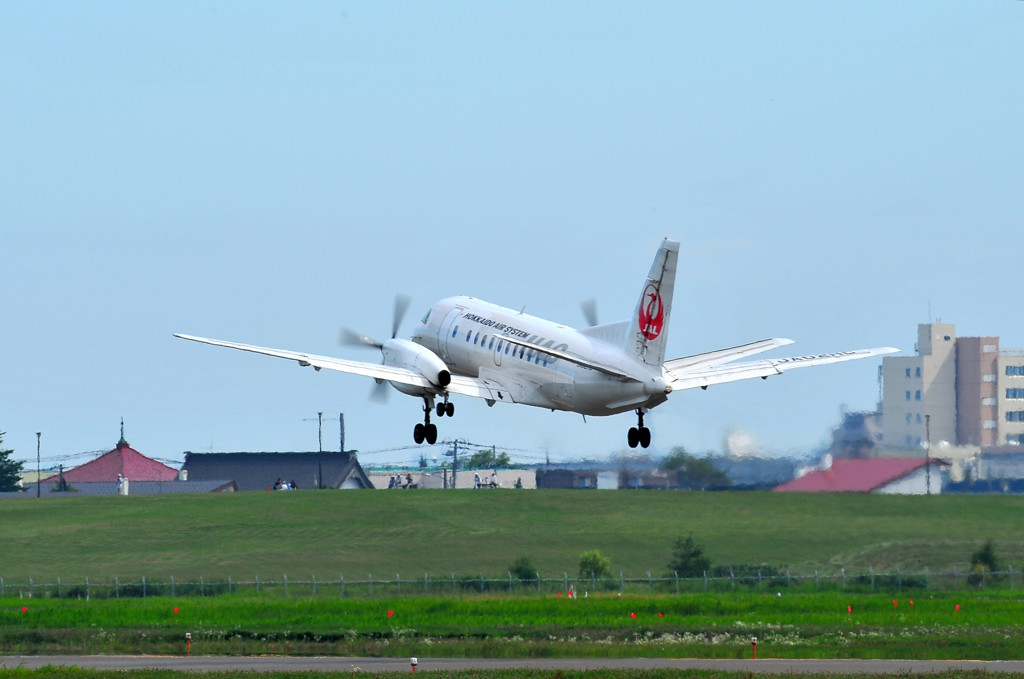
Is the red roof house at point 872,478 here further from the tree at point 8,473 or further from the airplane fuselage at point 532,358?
the tree at point 8,473

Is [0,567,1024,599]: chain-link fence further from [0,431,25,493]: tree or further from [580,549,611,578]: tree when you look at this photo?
[0,431,25,493]: tree

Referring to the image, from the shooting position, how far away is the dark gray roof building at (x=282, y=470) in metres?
154

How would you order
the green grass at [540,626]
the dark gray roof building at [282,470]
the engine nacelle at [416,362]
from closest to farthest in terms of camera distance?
the green grass at [540,626] < the engine nacelle at [416,362] < the dark gray roof building at [282,470]

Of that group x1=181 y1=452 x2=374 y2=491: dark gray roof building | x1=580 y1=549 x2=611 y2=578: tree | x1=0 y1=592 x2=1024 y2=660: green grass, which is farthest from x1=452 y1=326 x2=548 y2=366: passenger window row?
x1=181 y1=452 x2=374 y2=491: dark gray roof building

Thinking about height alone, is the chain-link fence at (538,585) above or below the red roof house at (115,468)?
below

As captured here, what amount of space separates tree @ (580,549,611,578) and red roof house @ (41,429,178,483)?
91.9 m

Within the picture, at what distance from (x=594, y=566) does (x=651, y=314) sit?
119ft

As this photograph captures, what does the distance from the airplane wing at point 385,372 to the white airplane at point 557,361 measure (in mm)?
46

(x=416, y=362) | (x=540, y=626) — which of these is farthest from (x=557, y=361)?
(x=540, y=626)

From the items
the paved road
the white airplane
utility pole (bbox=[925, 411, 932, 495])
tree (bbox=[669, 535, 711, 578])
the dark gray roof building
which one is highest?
the white airplane

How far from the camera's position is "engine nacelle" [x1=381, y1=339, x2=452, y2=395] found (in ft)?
194

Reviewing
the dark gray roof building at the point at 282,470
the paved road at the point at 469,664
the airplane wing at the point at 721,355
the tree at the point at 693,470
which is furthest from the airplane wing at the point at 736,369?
the dark gray roof building at the point at 282,470

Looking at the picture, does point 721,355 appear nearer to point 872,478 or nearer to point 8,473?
point 872,478

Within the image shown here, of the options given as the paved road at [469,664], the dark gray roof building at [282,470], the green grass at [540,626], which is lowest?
the green grass at [540,626]
